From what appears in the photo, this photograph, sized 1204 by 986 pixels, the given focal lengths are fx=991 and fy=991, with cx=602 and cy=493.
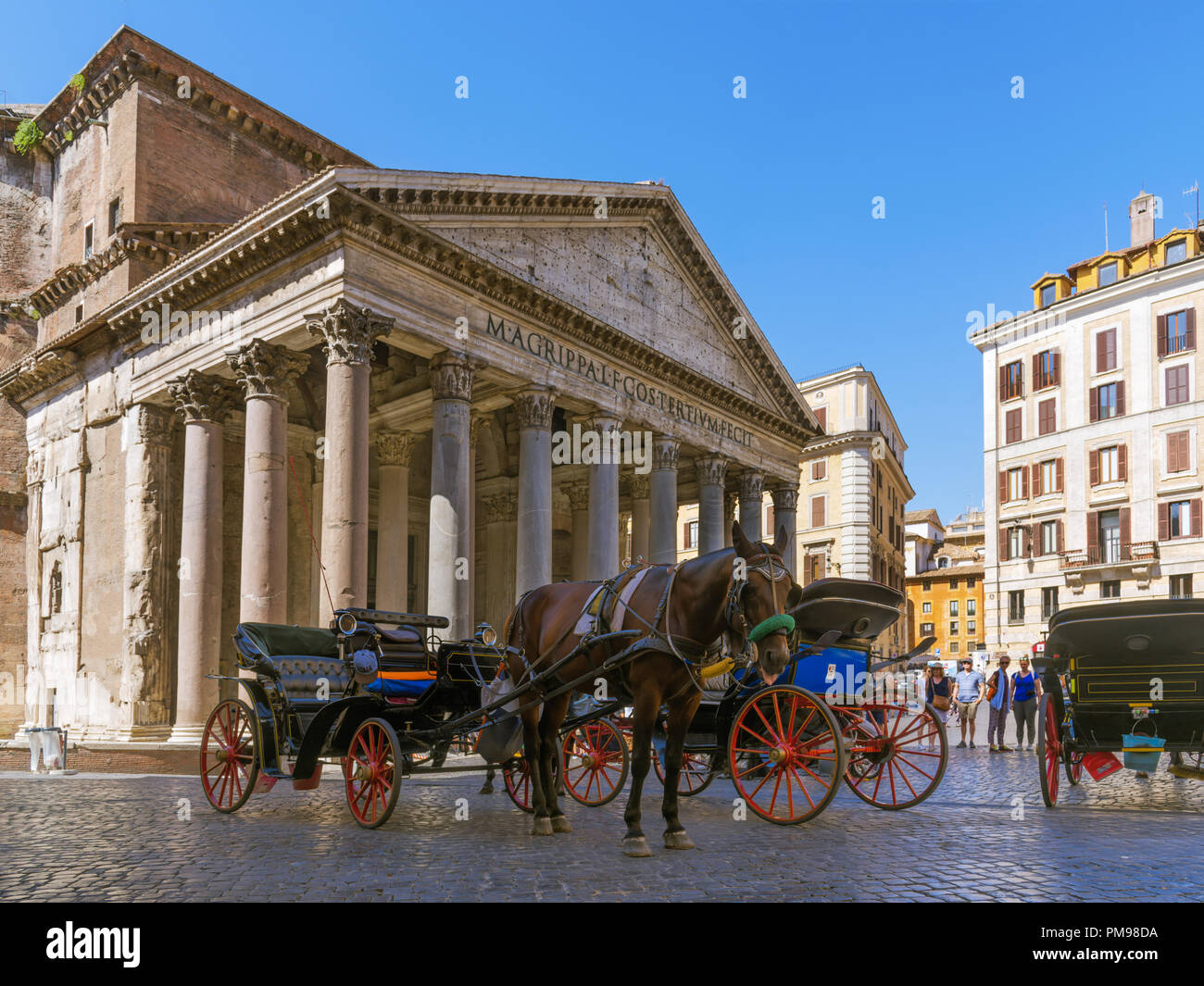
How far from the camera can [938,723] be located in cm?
809

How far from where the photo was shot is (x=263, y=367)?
15305mm

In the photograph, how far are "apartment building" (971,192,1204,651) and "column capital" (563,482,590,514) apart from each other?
18.5 meters

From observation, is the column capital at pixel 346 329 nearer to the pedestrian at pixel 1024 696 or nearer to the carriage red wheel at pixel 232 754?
the carriage red wheel at pixel 232 754

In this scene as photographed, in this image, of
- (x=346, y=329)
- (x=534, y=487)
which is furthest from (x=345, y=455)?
(x=534, y=487)

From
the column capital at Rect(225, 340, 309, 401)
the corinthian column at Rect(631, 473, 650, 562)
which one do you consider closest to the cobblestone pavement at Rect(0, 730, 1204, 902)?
the column capital at Rect(225, 340, 309, 401)

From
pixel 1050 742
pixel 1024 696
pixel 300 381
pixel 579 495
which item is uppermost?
pixel 300 381

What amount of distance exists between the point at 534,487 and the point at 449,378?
106 inches

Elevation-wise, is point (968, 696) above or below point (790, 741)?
below

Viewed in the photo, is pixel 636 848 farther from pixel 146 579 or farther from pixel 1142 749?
pixel 146 579

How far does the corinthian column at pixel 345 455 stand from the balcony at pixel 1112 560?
89.3ft

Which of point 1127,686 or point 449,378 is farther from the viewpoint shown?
point 449,378

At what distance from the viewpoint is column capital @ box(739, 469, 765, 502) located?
2466 centimetres

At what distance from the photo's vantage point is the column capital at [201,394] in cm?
1639

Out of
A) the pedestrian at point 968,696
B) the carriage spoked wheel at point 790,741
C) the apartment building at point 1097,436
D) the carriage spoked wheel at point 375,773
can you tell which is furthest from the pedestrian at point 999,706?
the apartment building at point 1097,436
